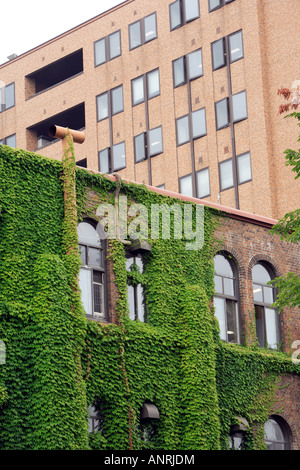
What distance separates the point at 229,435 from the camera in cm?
2941

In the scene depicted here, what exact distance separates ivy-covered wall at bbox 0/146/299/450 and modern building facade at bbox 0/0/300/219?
16352 millimetres

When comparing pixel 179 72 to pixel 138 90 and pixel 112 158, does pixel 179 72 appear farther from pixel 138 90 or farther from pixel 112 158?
pixel 112 158

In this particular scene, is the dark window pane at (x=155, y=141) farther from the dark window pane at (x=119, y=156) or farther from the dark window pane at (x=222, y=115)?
the dark window pane at (x=222, y=115)

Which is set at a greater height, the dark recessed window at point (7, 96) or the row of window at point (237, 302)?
the dark recessed window at point (7, 96)

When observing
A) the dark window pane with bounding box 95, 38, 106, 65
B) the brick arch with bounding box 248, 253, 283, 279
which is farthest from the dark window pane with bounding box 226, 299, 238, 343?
the dark window pane with bounding box 95, 38, 106, 65

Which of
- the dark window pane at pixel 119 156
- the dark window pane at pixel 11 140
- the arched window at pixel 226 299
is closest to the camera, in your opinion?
the arched window at pixel 226 299

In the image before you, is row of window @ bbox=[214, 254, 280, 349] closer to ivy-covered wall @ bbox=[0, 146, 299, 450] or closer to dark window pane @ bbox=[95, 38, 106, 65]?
ivy-covered wall @ bbox=[0, 146, 299, 450]

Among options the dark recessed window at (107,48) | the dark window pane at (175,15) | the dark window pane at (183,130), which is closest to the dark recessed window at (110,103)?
the dark recessed window at (107,48)

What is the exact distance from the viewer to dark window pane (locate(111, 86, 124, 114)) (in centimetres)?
5312

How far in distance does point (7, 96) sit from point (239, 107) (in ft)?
57.2

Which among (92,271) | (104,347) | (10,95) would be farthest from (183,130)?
(104,347)

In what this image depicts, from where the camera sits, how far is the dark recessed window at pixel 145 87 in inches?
2035

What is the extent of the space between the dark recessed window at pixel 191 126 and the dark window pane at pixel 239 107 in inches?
70.4
